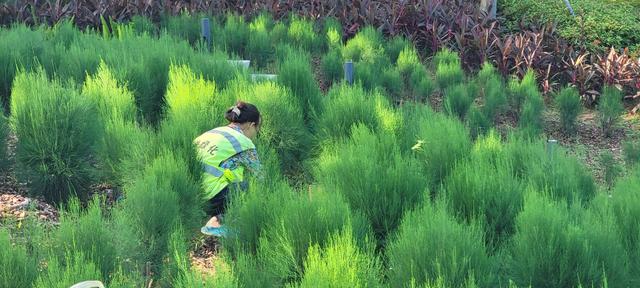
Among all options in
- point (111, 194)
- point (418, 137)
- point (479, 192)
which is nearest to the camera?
point (479, 192)

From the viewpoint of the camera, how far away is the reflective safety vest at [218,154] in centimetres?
394

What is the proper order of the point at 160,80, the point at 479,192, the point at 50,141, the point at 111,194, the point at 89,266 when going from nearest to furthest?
the point at 89,266 → the point at 479,192 → the point at 50,141 → the point at 111,194 → the point at 160,80

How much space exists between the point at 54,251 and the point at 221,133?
1499 millimetres

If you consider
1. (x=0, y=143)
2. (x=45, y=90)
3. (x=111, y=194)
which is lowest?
(x=111, y=194)

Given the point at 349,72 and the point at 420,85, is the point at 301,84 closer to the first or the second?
the point at 349,72

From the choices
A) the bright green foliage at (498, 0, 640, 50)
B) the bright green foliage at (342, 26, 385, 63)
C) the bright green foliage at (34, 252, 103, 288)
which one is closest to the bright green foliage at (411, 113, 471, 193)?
the bright green foliage at (34, 252, 103, 288)

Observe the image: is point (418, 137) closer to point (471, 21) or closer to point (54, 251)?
point (54, 251)

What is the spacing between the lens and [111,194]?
423cm

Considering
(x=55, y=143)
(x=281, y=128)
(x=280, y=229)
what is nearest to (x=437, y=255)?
(x=280, y=229)

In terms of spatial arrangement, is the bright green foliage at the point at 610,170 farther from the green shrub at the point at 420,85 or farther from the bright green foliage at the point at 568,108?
the green shrub at the point at 420,85

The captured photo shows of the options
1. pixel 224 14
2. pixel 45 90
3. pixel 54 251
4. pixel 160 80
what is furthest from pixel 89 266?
pixel 224 14

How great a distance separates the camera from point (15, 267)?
8.41 feet

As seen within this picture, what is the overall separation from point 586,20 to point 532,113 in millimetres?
4881

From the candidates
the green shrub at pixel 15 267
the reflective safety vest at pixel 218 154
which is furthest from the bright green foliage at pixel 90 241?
the reflective safety vest at pixel 218 154
